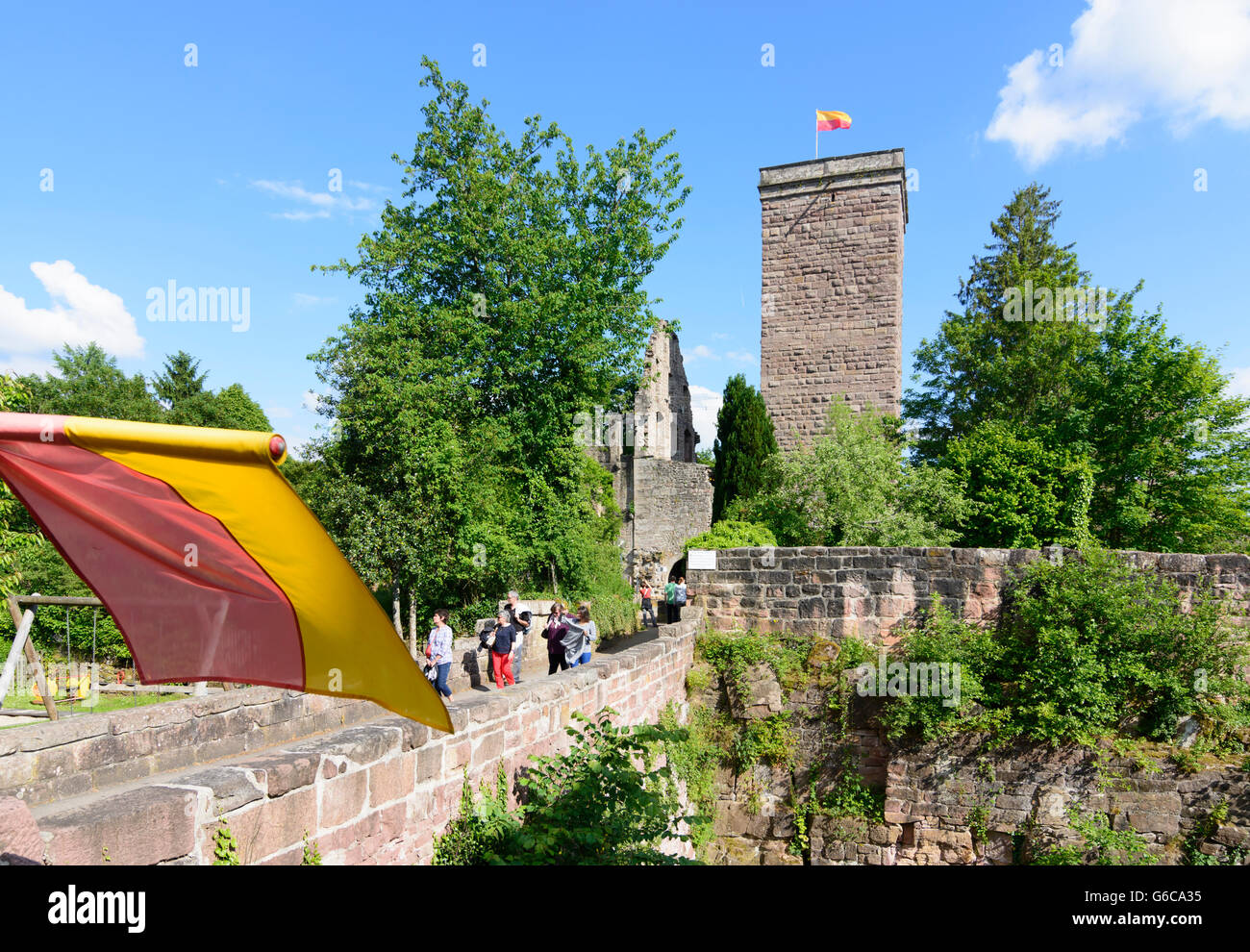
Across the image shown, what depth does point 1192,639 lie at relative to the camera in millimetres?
8953

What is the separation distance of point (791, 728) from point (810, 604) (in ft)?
5.72

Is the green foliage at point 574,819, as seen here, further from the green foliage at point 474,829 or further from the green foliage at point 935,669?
the green foliage at point 935,669

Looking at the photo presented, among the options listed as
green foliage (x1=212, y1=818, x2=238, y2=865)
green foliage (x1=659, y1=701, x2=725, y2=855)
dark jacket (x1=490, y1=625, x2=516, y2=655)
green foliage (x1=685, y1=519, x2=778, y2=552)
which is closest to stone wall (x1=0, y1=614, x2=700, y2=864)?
green foliage (x1=212, y1=818, x2=238, y2=865)

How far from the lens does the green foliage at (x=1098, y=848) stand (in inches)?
326

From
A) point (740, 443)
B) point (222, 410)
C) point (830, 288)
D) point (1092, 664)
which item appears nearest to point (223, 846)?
point (1092, 664)

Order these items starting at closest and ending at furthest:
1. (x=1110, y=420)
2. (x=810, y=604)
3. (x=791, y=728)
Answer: (x=791, y=728) < (x=810, y=604) < (x=1110, y=420)

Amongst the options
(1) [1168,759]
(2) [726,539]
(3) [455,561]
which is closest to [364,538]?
(3) [455,561]

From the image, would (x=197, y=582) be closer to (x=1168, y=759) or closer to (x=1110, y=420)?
(x=1168, y=759)

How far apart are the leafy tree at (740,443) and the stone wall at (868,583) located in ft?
27.6

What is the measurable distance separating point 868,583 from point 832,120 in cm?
1513

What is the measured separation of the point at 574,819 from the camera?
4.90m

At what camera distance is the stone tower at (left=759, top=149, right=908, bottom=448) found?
19.3 metres

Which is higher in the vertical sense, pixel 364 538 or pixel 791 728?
pixel 364 538
